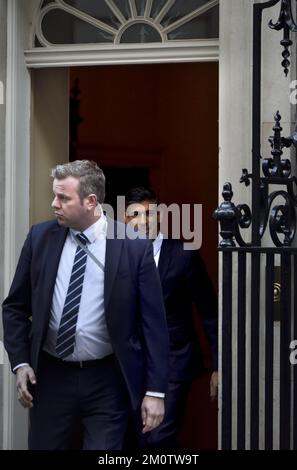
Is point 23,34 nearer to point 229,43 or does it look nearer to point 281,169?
point 229,43

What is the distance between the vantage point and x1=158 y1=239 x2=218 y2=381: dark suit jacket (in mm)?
6973

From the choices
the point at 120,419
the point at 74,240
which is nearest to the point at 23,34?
the point at 74,240

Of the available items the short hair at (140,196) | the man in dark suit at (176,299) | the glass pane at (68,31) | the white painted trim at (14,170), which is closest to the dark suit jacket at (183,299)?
the man in dark suit at (176,299)

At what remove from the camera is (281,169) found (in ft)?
18.4

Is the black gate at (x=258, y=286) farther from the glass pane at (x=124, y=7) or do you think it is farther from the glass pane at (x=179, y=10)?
the glass pane at (x=124, y=7)

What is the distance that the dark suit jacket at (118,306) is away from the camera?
567 centimetres

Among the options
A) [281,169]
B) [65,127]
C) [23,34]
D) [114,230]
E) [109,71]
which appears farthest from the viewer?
[109,71]

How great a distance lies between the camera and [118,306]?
18.6ft

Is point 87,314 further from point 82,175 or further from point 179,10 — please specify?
point 179,10

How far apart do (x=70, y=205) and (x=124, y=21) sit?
1.82m

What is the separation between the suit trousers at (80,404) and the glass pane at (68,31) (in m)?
2.31

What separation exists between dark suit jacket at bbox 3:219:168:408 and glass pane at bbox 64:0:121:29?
178cm

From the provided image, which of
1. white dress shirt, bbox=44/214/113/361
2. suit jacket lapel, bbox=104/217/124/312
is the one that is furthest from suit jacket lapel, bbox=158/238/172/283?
white dress shirt, bbox=44/214/113/361
